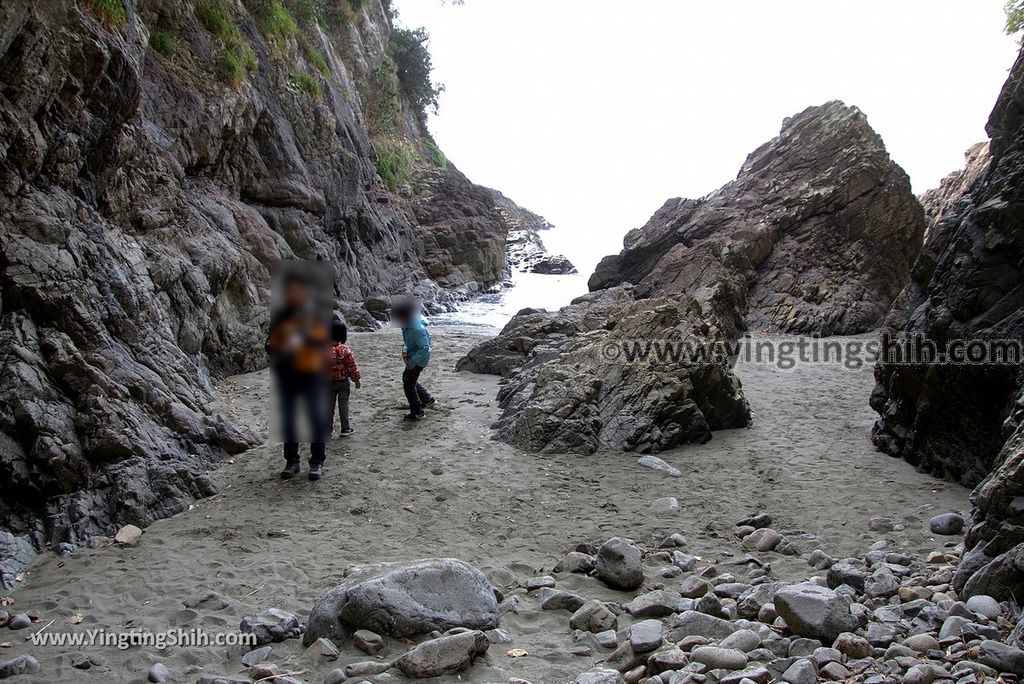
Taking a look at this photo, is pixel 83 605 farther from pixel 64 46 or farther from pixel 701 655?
pixel 64 46

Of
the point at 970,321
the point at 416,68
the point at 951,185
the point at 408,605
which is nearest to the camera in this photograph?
the point at 408,605

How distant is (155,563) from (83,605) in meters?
0.63

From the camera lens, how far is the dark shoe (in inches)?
257

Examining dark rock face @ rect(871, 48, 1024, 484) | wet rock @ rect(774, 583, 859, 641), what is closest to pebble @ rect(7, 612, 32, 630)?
wet rock @ rect(774, 583, 859, 641)

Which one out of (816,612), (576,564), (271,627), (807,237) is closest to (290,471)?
(271,627)

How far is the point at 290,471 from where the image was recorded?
652 cm

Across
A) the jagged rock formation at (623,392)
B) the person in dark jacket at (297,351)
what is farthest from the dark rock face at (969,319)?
the person in dark jacket at (297,351)

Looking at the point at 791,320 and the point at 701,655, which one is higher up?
the point at 791,320

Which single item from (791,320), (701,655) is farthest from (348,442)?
(791,320)

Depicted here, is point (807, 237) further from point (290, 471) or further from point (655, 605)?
point (655, 605)

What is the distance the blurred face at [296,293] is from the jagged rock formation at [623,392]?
3.76 metres

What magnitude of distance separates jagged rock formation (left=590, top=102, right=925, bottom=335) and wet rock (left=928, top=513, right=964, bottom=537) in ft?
38.5

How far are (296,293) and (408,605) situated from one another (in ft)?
6.72

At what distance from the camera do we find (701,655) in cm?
314
